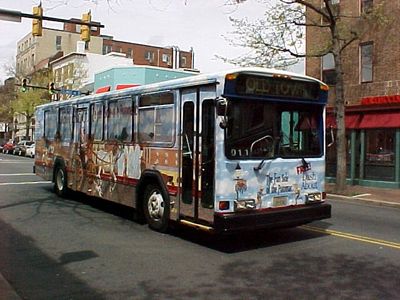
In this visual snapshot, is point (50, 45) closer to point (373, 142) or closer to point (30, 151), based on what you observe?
point (30, 151)

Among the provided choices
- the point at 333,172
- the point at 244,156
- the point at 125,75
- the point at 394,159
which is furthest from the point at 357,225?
the point at 125,75

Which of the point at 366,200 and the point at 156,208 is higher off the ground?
the point at 156,208

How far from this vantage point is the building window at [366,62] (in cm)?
2014

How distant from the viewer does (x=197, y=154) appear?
25.6ft

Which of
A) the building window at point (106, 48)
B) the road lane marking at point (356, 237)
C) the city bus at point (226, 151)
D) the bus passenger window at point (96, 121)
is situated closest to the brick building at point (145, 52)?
the building window at point (106, 48)

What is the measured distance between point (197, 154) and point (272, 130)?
50.9 inches

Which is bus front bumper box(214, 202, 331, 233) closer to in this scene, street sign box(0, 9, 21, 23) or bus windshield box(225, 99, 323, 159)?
bus windshield box(225, 99, 323, 159)

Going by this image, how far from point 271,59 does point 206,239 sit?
38.5ft

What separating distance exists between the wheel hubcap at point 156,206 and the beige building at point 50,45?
66.4m

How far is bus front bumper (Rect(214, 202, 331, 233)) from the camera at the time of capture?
23.5 feet

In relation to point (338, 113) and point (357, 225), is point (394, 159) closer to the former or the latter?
point (338, 113)

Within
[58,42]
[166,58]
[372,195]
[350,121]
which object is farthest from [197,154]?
[166,58]

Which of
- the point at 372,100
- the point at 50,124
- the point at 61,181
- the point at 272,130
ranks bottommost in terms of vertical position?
the point at 61,181

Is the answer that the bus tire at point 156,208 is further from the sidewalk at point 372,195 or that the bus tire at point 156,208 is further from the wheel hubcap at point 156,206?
the sidewalk at point 372,195
